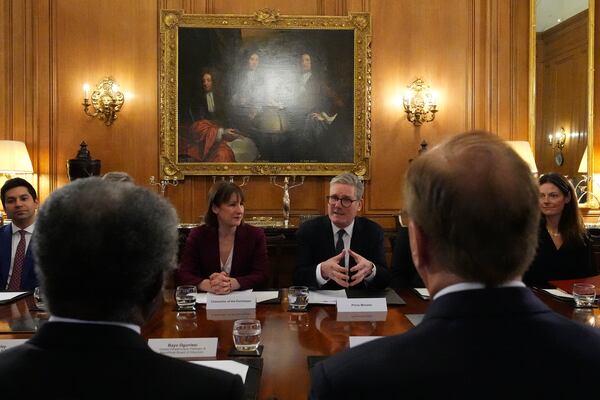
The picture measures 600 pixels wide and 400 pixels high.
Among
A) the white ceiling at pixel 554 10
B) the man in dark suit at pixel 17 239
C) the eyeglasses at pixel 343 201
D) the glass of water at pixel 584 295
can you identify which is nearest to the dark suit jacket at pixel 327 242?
the eyeglasses at pixel 343 201

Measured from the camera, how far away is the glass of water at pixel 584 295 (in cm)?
245

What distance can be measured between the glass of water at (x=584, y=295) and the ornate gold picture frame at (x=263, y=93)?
3688 millimetres

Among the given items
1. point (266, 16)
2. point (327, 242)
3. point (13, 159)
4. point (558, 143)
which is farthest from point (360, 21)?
point (13, 159)

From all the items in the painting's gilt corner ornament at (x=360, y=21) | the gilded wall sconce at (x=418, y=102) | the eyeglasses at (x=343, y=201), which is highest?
the painting's gilt corner ornament at (x=360, y=21)

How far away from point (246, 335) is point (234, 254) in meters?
1.60

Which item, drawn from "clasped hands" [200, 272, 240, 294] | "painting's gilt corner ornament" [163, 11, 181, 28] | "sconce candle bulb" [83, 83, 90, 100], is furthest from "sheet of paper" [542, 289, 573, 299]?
"sconce candle bulb" [83, 83, 90, 100]

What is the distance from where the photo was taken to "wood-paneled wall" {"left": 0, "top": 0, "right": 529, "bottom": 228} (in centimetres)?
597

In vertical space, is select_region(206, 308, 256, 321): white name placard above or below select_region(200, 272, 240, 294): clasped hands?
below

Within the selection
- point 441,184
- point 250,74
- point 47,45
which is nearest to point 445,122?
point 250,74

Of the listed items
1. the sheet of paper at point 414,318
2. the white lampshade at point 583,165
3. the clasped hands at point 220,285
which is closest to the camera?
the sheet of paper at point 414,318

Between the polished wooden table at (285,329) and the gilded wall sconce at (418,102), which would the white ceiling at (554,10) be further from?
the polished wooden table at (285,329)

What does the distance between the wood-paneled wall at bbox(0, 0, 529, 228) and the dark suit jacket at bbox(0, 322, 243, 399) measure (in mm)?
5131

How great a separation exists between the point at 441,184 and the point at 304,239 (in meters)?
2.49

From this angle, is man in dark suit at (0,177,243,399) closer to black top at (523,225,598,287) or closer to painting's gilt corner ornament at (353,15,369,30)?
black top at (523,225,598,287)
